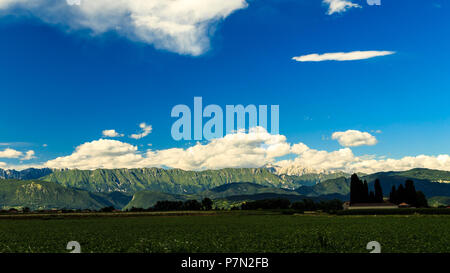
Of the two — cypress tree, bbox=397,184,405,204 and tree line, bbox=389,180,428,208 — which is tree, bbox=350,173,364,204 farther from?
tree line, bbox=389,180,428,208

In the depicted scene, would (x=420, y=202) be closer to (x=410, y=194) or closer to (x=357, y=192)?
(x=410, y=194)

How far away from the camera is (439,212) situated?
130 metres

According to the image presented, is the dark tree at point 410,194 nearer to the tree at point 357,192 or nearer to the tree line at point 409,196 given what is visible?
the tree line at point 409,196

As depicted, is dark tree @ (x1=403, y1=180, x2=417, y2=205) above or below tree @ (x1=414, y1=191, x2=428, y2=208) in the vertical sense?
above

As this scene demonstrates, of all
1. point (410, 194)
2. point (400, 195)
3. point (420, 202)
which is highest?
point (410, 194)

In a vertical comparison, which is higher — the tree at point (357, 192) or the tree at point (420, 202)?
Answer: the tree at point (357, 192)

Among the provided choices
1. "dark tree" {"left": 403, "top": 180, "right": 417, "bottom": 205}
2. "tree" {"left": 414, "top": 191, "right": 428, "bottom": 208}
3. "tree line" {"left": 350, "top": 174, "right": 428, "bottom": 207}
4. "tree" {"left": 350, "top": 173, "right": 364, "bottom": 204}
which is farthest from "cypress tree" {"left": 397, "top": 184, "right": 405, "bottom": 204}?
"tree" {"left": 350, "top": 173, "right": 364, "bottom": 204}

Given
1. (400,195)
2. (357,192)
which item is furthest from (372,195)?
(400,195)

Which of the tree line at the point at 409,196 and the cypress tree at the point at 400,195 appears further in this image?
the cypress tree at the point at 400,195

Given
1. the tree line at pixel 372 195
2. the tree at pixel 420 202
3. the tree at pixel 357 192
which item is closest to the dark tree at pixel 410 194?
the tree line at pixel 372 195

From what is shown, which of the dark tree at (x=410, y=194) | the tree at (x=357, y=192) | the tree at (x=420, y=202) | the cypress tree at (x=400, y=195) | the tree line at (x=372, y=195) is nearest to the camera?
the dark tree at (x=410, y=194)

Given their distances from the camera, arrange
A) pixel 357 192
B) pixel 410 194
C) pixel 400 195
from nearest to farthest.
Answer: pixel 410 194 → pixel 400 195 → pixel 357 192
